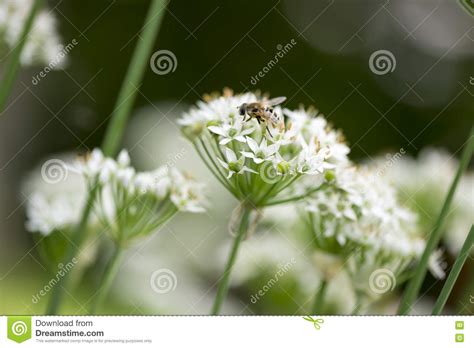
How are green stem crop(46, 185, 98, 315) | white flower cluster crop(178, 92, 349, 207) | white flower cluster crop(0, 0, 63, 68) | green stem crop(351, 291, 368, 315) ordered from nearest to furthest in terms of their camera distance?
green stem crop(46, 185, 98, 315), white flower cluster crop(178, 92, 349, 207), green stem crop(351, 291, 368, 315), white flower cluster crop(0, 0, 63, 68)

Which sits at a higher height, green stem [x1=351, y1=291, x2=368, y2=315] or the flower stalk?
the flower stalk

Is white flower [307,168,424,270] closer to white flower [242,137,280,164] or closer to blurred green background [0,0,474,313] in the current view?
white flower [242,137,280,164]

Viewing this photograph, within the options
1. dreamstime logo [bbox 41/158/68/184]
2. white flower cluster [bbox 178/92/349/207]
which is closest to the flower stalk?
white flower cluster [bbox 178/92/349/207]

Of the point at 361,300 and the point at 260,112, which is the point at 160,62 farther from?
the point at 361,300

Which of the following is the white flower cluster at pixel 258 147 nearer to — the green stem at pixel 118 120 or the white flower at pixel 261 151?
the white flower at pixel 261 151

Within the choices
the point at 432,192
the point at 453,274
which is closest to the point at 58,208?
the point at 453,274

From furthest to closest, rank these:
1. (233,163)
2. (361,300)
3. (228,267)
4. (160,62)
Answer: (160,62) < (361,300) < (233,163) < (228,267)
